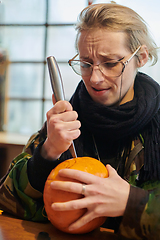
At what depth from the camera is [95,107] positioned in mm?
1101

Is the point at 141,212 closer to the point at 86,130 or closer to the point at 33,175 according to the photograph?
the point at 33,175

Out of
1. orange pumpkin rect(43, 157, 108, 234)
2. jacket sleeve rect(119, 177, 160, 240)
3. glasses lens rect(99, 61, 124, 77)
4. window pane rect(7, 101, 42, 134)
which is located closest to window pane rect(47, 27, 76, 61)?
window pane rect(7, 101, 42, 134)

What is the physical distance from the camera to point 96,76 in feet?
3.16

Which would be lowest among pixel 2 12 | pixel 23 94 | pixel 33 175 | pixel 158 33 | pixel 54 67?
pixel 33 175

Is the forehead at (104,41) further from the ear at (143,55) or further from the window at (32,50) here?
the window at (32,50)

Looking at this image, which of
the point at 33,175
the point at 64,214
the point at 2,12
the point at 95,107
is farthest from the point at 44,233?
the point at 2,12

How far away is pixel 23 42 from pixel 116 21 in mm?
2532

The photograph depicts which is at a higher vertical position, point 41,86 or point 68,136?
point 41,86

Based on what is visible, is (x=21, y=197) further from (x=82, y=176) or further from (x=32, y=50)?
(x=32, y=50)

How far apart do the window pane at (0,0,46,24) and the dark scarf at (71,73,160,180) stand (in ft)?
8.07

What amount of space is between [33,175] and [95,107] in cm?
42

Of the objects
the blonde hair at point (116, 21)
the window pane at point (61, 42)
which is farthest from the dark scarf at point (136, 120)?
the window pane at point (61, 42)

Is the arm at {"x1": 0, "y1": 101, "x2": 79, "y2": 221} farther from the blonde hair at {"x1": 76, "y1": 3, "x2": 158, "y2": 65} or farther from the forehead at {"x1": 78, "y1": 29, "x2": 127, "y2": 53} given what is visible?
the blonde hair at {"x1": 76, "y1": 3, "x2": 158, "y2": 65}

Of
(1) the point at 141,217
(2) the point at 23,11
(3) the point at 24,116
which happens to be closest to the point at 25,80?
(3) the point at 24,116
